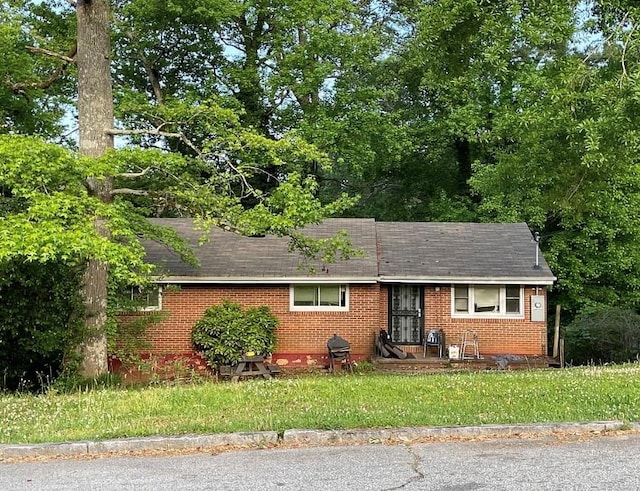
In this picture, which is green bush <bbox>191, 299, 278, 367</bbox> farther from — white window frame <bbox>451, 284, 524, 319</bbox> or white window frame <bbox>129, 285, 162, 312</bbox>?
white window frame <bbox>451, 284, 524, 319</bbox>

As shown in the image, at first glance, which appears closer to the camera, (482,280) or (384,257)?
(482,280)

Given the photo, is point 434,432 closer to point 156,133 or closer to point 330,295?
point 156,133

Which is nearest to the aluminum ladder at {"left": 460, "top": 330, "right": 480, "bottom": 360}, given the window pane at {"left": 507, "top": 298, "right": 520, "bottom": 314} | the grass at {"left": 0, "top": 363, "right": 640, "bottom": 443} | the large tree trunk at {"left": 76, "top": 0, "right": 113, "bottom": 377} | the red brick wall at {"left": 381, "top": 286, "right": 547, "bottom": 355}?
the red brick wall at {"left": 381, "top": 286, "right": 547, "bottom": 355}

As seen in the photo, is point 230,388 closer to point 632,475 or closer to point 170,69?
point 632,475

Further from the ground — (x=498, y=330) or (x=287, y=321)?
(x=287, y=321)

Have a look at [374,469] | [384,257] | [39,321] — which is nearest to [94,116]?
[39,321]

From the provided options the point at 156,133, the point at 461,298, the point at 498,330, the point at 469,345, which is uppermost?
the point at 156,133

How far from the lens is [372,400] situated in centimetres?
923

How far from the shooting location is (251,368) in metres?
17.3

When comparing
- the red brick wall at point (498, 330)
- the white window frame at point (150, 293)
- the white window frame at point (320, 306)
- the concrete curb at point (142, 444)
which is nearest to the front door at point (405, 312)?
the red brick wall at point (498, 330)

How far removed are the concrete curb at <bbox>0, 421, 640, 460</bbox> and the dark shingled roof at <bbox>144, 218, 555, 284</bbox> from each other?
9949mm

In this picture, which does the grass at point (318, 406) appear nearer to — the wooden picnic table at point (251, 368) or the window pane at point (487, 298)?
the wooden picnic table at point (251, 368)

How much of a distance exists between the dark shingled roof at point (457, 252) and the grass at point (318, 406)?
25.3ft

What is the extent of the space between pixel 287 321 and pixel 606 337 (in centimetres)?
969
